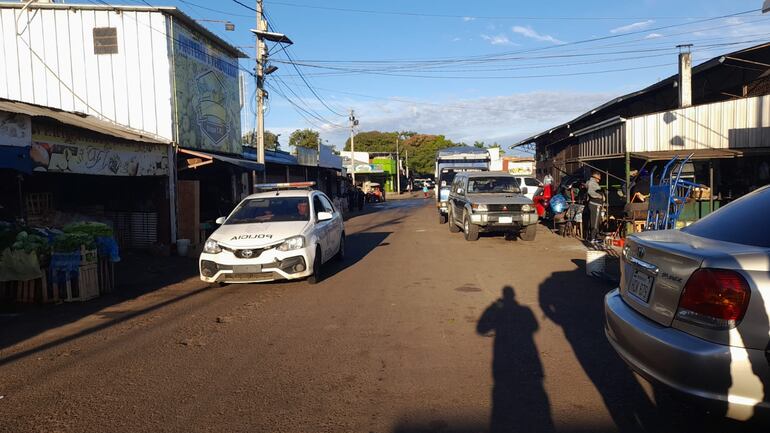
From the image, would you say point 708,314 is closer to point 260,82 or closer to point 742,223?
point 742,223

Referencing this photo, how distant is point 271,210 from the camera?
996cm

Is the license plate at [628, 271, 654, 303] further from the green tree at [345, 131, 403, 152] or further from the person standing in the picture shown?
the green tree at [345, 131, 403, 152]

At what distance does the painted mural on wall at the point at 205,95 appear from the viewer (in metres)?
14.9

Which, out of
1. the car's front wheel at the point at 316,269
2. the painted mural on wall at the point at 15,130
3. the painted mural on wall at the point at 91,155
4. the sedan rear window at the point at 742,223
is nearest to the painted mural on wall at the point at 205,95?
the painted mural on wall at the point at 91,155

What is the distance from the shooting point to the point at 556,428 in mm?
Answer: 3754

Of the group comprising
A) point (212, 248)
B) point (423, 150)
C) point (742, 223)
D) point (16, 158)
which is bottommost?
point (212, 248)

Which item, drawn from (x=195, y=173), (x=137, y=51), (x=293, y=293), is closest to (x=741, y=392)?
(x=293, y=293)

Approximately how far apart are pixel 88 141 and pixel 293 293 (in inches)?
207

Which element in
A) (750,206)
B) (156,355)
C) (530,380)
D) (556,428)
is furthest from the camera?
(156,355)

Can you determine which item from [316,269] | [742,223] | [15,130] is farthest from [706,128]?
[15,130]

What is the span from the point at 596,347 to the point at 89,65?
14.2 metres

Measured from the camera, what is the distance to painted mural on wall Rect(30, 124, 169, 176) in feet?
30.6

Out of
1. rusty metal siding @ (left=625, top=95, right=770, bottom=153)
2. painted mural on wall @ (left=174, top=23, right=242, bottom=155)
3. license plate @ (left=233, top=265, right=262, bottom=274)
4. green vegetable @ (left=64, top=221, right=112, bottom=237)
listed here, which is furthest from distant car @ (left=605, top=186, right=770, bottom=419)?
painted mural on wall @ (left=174, top=23, right=242, bottom=155)

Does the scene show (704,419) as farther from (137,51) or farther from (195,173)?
(195,173)
